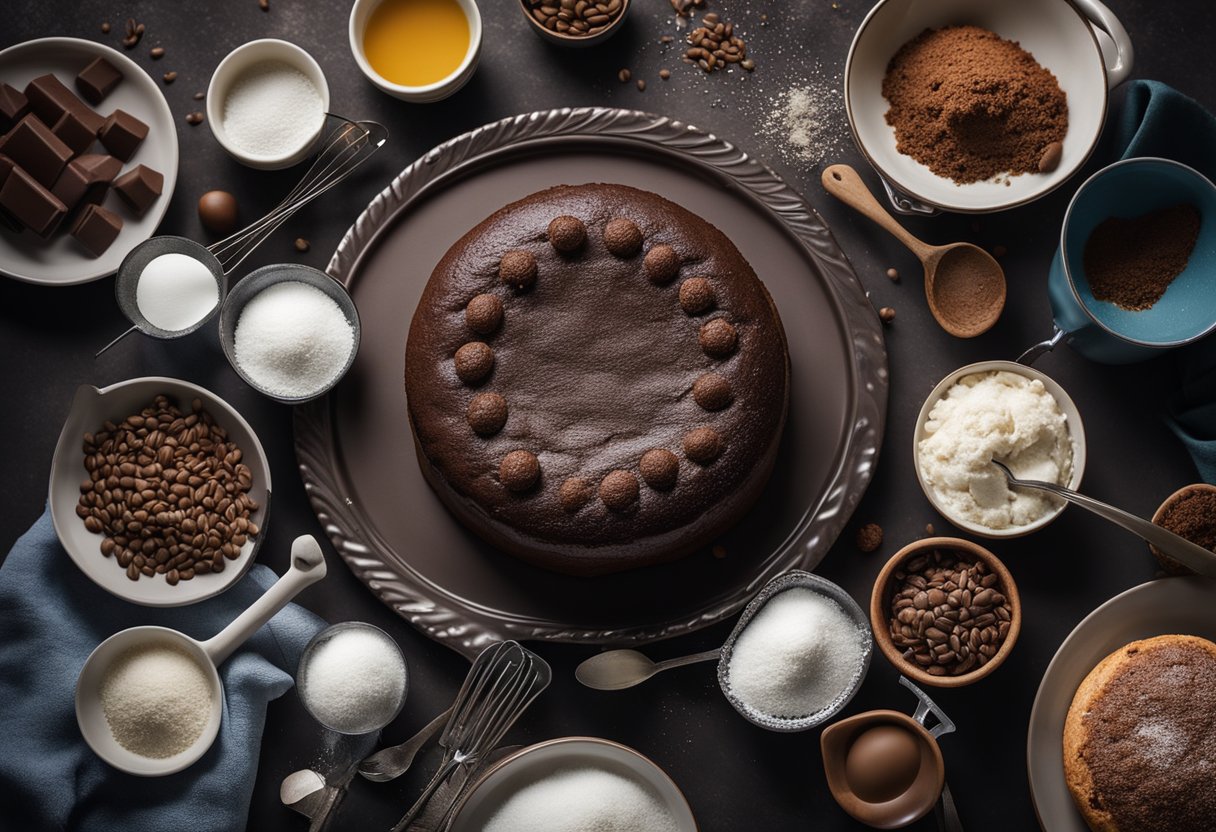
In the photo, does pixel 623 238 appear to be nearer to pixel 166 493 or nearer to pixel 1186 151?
pixel 166 493

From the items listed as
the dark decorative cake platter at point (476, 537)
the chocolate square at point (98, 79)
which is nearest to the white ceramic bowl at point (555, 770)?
the dark decorative cake platter at point (476, 537)

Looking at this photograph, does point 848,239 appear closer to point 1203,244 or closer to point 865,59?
point 865,59

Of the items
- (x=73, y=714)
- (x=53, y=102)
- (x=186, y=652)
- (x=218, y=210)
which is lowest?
(x=73, y=714)

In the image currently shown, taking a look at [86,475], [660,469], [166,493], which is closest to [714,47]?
[660,469]

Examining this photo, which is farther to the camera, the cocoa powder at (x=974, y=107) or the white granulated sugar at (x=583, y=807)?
the cocoa powder at (x=974, y=107)

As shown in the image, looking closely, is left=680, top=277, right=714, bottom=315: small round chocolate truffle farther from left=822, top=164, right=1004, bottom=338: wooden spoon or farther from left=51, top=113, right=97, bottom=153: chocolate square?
left=51, top=113, right=97, bottom=153: chocolate square

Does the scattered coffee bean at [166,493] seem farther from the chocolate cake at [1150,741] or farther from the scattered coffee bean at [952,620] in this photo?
the chocolate cake at [1150,741]
